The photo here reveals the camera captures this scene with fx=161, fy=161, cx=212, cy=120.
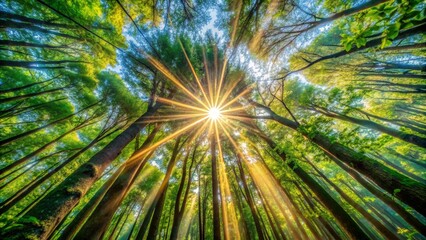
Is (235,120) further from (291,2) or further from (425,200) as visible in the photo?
(425,200)

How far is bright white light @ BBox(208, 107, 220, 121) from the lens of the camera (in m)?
8.60

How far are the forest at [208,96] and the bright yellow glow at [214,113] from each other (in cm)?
9

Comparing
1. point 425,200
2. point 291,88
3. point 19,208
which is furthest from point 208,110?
point 19,208

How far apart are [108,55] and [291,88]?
966 centimetres

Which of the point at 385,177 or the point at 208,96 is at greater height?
the point at 208,96

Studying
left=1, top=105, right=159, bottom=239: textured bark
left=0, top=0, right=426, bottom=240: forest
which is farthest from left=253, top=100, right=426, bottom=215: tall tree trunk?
left=1, top=105, right=159, bottom=239: textured bark

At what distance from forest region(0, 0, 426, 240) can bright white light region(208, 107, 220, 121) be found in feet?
0.27

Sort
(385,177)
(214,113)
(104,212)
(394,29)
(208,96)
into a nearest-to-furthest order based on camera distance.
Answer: (394,29), (385,177), (104,212), (208,96), (214,113)

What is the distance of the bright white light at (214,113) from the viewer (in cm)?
860

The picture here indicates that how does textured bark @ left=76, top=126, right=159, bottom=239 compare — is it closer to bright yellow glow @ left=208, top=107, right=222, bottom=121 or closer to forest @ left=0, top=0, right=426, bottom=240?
forest @ left=0, top=0, right=426, bottom=240

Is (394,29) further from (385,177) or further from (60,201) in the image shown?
(60,201)

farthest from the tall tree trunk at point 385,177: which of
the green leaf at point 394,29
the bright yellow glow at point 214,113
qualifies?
the bright yellow glow at point 214,113

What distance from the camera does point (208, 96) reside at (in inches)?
322

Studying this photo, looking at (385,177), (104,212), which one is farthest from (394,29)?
(104,212)
